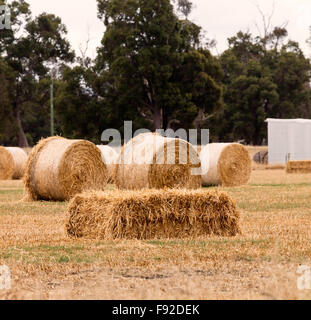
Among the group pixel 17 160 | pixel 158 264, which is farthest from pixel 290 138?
pixel 158 264

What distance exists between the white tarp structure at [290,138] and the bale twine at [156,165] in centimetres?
2430

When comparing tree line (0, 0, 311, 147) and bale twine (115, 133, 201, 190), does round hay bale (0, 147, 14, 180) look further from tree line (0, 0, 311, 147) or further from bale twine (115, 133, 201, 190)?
tree line (0, 0, 311, 147)

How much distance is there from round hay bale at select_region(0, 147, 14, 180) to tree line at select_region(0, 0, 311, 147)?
58.6ft

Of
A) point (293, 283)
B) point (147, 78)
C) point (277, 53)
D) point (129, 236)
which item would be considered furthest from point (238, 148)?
point (277, 53)

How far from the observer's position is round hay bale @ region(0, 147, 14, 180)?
26.4 metres

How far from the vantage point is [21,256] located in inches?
282

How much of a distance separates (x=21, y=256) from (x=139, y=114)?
126 feet

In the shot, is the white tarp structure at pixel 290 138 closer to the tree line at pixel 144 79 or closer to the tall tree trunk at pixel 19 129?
the tree line at pixel 144 79

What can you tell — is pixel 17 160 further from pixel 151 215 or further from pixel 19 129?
pixel 19 129

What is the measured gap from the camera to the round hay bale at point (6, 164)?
2639cm

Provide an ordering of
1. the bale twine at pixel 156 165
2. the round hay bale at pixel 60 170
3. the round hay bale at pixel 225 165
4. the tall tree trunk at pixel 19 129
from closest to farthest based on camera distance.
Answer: the bale twine at pixel 156 165
the round hay bale at pixel 60 170
the round hay bale at pixel 225 165
the tall tree trunk at pixel 19 129

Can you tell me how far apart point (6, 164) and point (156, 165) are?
42.9ft

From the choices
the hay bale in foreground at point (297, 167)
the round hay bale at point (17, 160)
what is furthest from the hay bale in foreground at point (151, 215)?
the hay bale in foreground at point (297, 167)

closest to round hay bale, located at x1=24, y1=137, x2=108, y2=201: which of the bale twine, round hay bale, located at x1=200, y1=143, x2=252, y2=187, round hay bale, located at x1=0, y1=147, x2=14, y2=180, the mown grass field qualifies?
the bale twine
